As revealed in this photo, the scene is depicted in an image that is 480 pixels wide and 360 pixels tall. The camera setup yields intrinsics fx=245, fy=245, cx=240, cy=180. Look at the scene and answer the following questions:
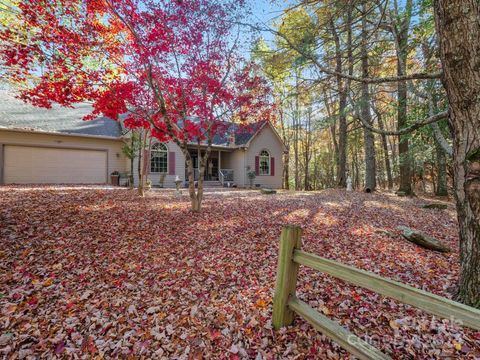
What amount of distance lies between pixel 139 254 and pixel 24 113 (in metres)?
14.3

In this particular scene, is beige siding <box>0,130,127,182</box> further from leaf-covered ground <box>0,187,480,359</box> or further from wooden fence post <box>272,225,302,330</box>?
wooden fence post <box>272,225,302,330</box>

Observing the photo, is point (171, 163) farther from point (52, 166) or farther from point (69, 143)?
point (52, 166)

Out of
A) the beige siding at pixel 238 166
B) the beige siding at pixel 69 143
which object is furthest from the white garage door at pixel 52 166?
the beige siding at pixel 238 166

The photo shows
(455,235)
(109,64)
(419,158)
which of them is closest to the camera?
(455,235)

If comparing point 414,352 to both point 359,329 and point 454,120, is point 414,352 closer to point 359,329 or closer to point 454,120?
point 359,329

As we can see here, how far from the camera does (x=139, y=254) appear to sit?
4.56 m

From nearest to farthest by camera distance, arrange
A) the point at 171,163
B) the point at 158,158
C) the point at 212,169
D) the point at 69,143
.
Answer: the point at 69,143 → the point at 158,158 → the point at 171,163 → the point at 212,169

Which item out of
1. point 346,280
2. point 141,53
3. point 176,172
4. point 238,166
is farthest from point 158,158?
point 346,280

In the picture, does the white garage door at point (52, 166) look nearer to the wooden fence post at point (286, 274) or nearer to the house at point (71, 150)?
the house at point (71, 150)

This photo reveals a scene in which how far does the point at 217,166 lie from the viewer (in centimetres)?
1973

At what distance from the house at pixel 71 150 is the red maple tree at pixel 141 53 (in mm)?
2836

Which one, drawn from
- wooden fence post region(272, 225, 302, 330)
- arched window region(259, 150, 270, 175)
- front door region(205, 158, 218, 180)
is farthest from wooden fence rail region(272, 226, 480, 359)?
front door region(205, 158, 218, 180)

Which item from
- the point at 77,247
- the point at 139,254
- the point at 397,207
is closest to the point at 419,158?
the point at 397,207

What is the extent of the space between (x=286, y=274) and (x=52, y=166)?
15.1 metres
